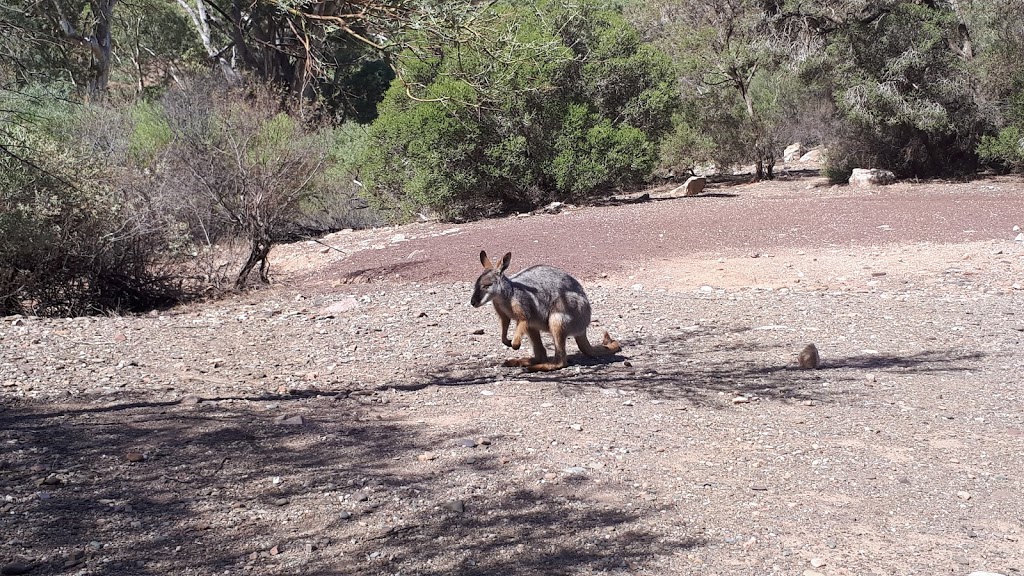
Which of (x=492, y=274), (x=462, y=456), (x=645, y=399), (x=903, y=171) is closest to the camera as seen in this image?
(x=462, y=456)

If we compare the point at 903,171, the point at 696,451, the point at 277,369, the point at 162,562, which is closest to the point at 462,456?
the point at 696,451

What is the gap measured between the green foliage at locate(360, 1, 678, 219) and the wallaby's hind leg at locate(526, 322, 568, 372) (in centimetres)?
1460

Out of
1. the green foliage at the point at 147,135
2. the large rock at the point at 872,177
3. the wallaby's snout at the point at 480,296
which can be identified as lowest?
the wallaby's snout at the point at 480,296

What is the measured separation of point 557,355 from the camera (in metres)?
8.00

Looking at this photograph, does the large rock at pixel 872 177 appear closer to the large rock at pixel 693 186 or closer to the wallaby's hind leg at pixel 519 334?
the large rock at pixel 693 186

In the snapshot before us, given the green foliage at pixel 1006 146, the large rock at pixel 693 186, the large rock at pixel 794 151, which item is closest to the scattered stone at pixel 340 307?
the large rock at pixel 693 186

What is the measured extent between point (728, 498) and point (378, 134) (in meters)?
19.6

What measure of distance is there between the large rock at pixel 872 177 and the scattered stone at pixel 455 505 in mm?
23899

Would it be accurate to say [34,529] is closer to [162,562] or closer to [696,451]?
[162,562]

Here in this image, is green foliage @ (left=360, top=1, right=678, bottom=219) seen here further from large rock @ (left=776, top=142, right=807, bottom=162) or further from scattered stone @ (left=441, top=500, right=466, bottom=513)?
scattered stone @ (left=441, top=500, right=466, bottom=513)

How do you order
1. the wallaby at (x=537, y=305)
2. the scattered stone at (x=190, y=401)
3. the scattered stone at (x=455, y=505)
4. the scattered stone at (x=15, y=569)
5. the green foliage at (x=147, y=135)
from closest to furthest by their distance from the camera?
the scattered stone at (x=15, y=569) → the scattered stone at (x=455, y=505) → the scattered stone at (x=190, y=401) → the wallaby at (x=537, y=305) → the green foliage at (x=147, y=135)

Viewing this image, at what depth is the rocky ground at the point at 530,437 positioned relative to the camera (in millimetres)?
4371

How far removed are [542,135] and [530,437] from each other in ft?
59.0

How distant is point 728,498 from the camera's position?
500 cm
